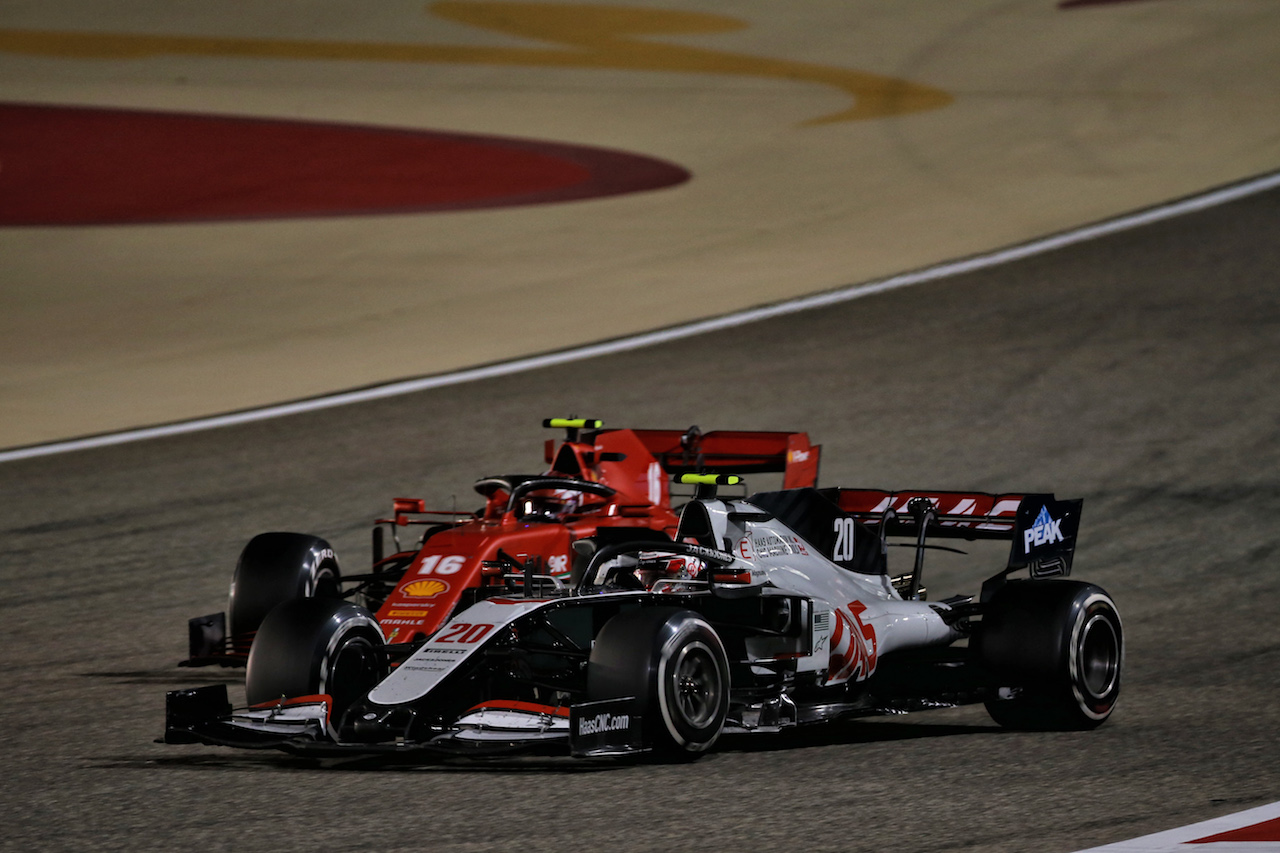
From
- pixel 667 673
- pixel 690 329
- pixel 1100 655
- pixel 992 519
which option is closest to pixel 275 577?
pixel 667 673

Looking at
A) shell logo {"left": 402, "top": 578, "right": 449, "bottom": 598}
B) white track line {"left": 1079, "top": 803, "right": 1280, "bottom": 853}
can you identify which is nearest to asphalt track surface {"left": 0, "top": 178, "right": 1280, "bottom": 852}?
white track line {"left": 1079, "top": 803, "right": 1280, "bottom": 853}

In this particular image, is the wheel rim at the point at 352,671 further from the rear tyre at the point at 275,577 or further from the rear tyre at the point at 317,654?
the rear tyre at the point at 275,577

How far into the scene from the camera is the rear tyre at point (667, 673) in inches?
320

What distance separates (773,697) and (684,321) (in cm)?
1321

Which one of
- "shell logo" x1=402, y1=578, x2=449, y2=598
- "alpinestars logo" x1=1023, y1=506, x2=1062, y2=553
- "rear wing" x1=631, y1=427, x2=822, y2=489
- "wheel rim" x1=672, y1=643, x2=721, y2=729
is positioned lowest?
"wheel rim" x1=672, y1=643, x2=721, y2=729

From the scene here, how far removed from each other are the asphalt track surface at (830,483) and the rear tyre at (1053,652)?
18cm

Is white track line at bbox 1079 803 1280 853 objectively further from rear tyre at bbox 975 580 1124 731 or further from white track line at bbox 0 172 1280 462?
white track line at bbox 0 172 1280 462

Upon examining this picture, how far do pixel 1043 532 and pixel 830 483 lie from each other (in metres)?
5.58

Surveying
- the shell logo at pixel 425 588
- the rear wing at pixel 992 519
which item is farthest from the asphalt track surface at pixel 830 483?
the shell logo at pixel 425 588

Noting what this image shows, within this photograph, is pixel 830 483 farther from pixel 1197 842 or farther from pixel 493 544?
pixel 1197 842

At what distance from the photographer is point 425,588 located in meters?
10.4

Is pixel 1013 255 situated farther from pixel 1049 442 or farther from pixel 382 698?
pixel 382 698

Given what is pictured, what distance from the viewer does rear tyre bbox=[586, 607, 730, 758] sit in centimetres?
812

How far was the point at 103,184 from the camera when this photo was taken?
A: 2784cm
